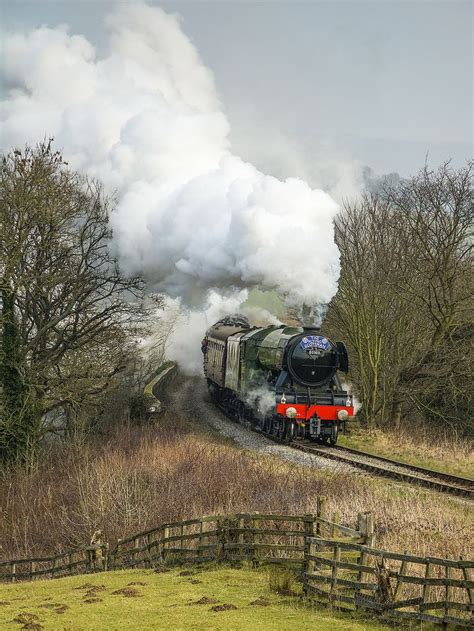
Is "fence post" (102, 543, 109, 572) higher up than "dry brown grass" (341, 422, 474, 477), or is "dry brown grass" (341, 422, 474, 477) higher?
"dry brown grass" (341, 422, 474, 477)

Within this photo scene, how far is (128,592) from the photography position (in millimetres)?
13594

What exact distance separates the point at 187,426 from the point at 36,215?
9859mm

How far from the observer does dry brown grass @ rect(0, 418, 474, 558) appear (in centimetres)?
1673

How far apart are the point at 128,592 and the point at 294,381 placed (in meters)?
13.9

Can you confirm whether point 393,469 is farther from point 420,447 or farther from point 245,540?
point 245,540

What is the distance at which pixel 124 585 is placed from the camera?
14555mm

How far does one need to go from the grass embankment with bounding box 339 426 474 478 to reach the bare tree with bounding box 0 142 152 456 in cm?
1013

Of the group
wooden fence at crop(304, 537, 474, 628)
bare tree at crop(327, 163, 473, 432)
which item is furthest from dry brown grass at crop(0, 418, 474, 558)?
bare tree at crop(327, 163, 473, 432)

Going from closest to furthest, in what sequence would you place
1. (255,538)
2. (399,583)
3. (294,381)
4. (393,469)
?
1. (399,583)
2. (255,538)
3. (393,469)
4. (294,381)

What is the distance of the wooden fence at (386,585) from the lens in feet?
32.8

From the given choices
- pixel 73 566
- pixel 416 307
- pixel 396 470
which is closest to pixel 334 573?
pixel 73 566

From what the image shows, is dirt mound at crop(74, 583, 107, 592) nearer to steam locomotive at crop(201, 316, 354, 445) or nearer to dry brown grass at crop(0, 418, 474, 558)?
dry brown grass at crop(0, 418, 474, 558)

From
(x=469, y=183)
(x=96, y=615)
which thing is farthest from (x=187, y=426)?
(x=96, y=615)

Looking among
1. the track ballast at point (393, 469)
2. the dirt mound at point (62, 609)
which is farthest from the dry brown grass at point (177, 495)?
the dirt mound at point (62, 609)
